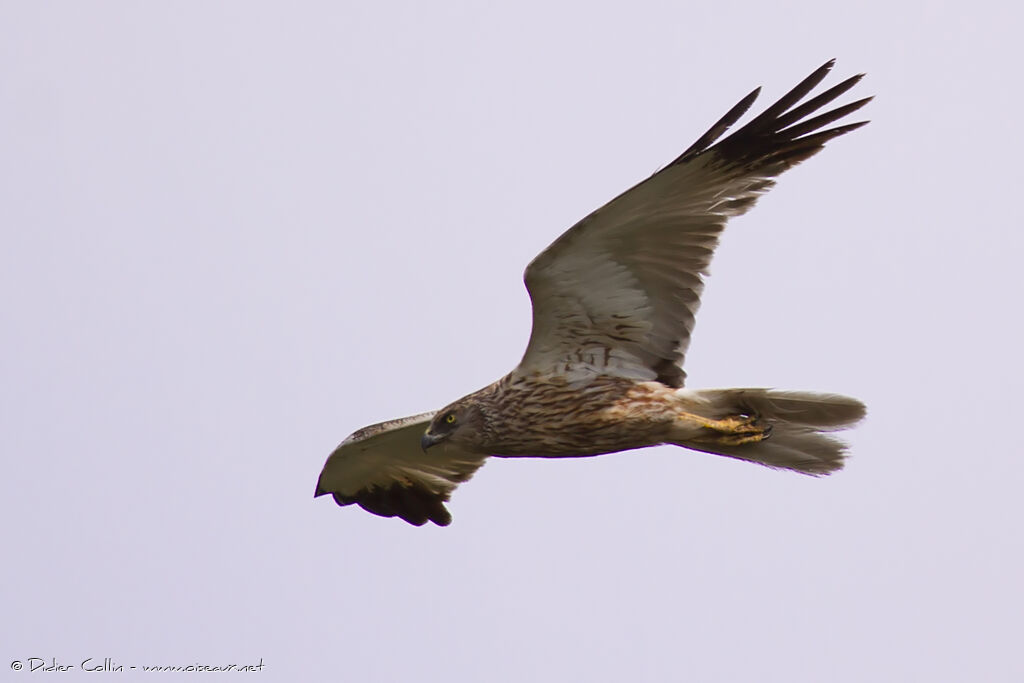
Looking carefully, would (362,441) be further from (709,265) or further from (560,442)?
(709,265)

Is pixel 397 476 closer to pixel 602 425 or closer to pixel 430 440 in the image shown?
pixel 430 440

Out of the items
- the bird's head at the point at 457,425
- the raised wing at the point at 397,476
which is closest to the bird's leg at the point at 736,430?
the bird's head at the point at 457,425

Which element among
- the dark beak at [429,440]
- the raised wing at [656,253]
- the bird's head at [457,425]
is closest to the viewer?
the raised wing at [656,253]

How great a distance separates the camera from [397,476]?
10.6m

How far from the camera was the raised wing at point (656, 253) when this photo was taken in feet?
24.9

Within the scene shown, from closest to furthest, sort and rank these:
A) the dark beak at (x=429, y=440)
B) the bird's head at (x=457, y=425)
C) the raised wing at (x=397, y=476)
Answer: the bird's head at (x=457, y=425), the dark beak at (x=429, y=440), the raised wing at (x=397, y=476)

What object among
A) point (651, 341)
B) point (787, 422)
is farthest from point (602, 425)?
point (787, 422)

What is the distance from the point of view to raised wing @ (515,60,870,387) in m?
7.59

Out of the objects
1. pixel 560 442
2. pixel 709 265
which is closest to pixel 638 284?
pixel 709 265

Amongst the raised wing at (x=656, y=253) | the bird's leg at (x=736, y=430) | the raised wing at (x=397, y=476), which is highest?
the raised wing at (x=656, y=253)

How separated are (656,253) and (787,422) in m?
1.24

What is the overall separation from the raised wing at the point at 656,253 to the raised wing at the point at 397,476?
2123mm

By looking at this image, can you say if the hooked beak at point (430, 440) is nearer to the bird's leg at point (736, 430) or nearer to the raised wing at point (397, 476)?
the raised wing at point (397, 476)

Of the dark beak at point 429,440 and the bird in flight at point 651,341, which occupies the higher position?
the bird in flight at point 651,341
